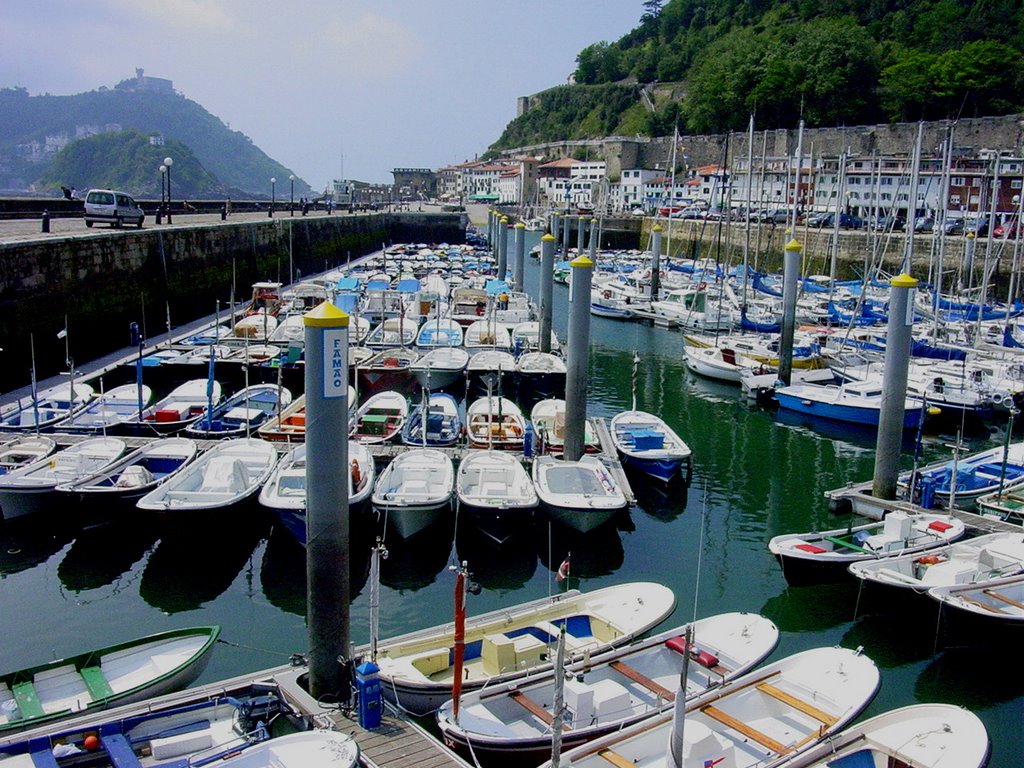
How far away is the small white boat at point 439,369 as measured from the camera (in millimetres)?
29547

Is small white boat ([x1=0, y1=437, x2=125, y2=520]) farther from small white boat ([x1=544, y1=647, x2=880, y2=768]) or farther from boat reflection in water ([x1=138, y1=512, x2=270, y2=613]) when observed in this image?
small white boat ([x1=544, y1=647, x2=880, y2=768])

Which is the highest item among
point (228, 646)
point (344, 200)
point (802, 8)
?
point (802, 8)

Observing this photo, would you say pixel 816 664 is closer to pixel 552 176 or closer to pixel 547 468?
pixel 547 468

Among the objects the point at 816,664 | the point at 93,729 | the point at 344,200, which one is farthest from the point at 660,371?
the point at 344,200

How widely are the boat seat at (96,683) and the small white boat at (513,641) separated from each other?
3360 millimetres

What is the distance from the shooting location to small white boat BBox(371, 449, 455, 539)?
16875mm

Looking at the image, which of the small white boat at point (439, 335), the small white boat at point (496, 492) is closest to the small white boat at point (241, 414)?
the small white boat at point (496, 492)

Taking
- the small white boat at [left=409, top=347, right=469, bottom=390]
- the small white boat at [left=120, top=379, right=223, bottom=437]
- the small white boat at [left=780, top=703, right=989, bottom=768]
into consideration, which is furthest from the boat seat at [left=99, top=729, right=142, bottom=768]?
the small white boat at [left=409, top=347, right=469, bottom=390]

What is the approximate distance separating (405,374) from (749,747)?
20696mm

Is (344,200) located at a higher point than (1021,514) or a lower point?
higher

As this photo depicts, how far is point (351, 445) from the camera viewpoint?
2000 centimetres

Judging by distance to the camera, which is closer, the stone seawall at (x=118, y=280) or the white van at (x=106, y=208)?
the stone seawall at (x=118, y=280)

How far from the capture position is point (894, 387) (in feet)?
61.6

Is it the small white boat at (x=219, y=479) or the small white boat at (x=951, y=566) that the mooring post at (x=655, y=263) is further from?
the small white boat at (x=951, y=566)
